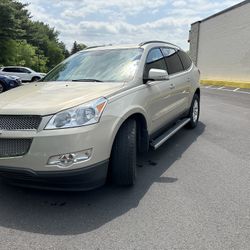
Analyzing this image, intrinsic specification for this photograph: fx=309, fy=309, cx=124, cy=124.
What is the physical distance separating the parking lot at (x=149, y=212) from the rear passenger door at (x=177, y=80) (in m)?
1.15

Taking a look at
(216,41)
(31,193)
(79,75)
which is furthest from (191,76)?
(216,41)

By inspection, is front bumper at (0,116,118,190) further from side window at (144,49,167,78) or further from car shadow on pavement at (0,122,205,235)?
side window at (144,49,167,78)

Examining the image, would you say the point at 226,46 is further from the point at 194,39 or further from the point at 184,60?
the point at 184,60

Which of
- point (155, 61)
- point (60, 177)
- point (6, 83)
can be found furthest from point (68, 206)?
point (6, 83)

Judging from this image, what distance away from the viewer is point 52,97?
3404 millimetres

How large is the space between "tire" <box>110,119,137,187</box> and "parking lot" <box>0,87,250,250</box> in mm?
207

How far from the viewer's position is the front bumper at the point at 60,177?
3.01 meters

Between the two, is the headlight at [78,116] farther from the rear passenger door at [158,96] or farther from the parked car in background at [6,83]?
the parked car in background at [6,83]

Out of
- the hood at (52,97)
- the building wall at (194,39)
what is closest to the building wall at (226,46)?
the building wall at (194,39)

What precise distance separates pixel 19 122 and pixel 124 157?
1176mm

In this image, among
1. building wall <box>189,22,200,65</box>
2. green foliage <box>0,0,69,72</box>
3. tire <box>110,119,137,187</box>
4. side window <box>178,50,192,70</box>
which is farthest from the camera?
green foliage <box>0,0,69,72</box>

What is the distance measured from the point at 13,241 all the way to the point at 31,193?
3.19ft

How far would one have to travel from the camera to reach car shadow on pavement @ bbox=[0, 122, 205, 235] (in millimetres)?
2975

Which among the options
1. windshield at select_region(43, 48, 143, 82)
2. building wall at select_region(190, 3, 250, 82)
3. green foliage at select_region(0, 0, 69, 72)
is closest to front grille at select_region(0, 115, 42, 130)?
windshield at select_region(43, 48, 143, 82)
